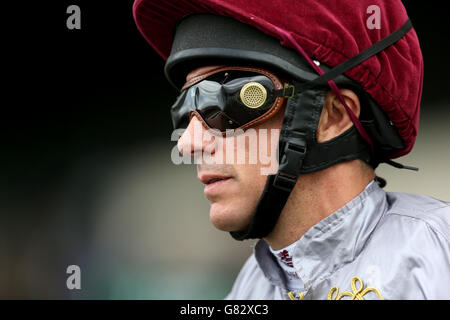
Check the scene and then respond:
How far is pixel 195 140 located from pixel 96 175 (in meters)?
3.81

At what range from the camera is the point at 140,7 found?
188 cm

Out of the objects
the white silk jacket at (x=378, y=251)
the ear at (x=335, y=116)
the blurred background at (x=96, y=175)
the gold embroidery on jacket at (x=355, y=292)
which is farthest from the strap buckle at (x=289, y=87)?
the blurred background at (x=96, y=175)

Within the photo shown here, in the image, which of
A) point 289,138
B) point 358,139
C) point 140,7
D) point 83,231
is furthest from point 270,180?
point 83,231

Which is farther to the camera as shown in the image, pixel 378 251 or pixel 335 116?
pixel 335 116

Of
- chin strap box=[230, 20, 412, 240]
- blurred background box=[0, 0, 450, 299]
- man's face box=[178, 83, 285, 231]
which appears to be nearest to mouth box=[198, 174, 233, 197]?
man's face box=[178, 83, 285, 231]

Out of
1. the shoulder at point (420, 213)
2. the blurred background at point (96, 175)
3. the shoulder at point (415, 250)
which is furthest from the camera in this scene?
the blurred background at point (96, 175)

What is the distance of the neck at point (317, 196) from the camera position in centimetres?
172

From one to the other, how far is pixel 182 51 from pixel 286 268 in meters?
0.91

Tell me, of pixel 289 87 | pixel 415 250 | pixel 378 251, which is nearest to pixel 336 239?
pixel 378 251

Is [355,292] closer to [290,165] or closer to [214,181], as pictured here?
[290,165]

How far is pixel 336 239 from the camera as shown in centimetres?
167

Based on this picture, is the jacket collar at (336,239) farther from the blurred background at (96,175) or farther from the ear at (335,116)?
the blurred background at (96,175)

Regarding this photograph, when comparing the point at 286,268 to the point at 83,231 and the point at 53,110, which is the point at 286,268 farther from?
the point at 53,110

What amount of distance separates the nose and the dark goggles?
3 centimetres
